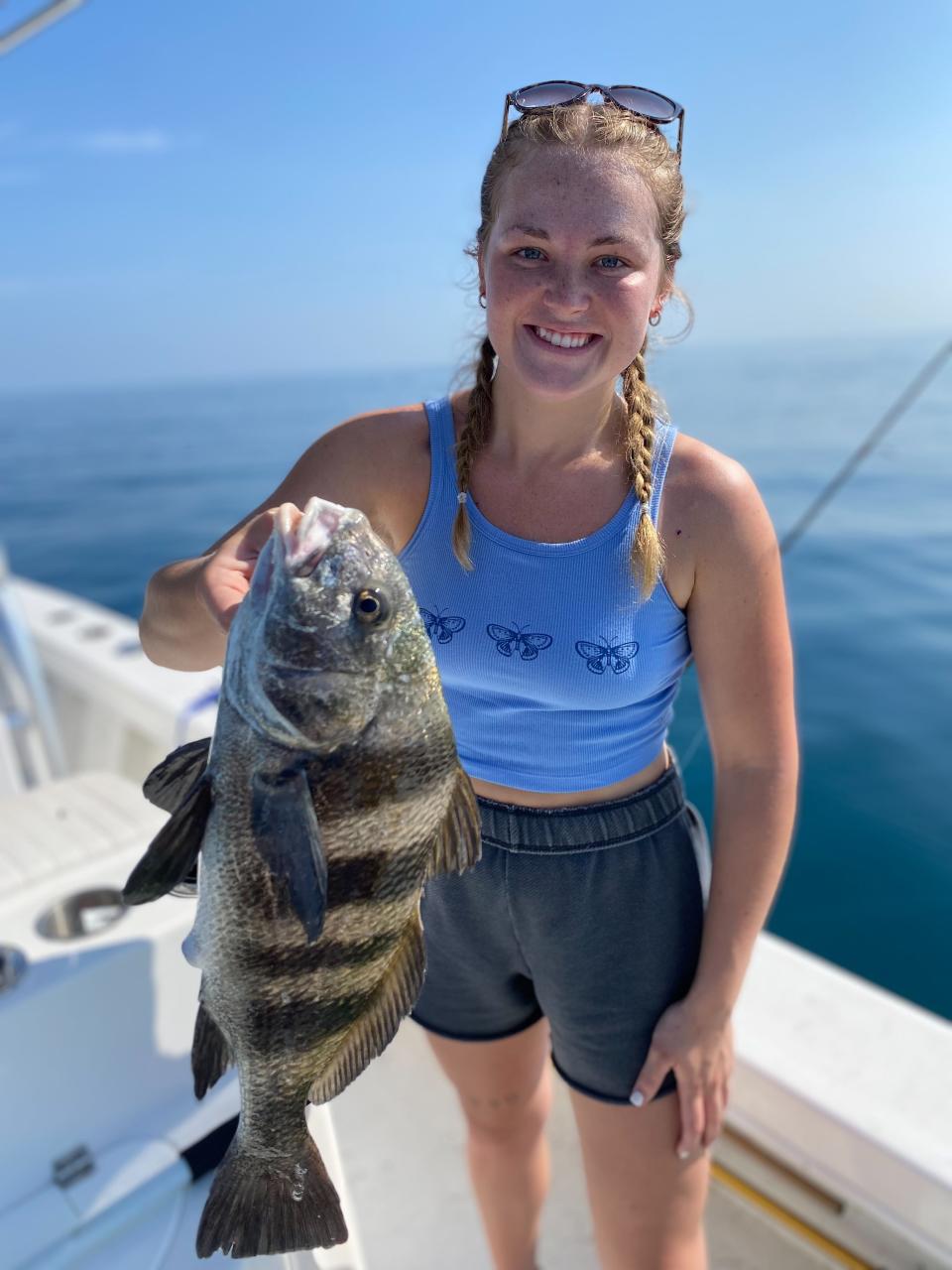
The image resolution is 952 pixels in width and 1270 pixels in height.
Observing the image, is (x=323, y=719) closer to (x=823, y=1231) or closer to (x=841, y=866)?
(x=823, y=1231)

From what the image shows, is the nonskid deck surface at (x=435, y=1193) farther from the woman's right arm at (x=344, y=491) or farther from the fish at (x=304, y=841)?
the woman's right arm at (x=344, y=491)

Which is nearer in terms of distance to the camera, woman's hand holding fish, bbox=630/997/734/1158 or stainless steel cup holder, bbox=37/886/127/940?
woman's hand holding fish, bbox=630/997/734/1158

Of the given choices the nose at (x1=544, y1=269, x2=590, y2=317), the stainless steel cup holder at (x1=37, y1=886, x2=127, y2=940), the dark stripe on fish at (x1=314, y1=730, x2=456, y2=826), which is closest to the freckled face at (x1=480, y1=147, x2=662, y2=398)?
the nose at (x1=544, y1=269, x2=590, y2=317)

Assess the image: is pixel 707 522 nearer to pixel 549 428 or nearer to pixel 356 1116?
pixel 549 428

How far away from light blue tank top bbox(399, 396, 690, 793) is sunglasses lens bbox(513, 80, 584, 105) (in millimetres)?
622

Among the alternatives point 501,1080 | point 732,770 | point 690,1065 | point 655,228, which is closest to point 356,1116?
point 501,1080

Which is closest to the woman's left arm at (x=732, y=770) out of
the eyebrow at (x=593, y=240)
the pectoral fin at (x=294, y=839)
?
the eyebrow at (x=593, y=240)

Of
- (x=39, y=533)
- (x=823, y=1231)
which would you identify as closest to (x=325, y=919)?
(x=823, y=1231)

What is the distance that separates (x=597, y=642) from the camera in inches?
69.7

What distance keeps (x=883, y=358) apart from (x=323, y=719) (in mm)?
28503

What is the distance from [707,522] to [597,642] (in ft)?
1.03

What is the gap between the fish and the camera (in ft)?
4.00

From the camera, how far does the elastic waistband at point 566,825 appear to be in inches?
73.9

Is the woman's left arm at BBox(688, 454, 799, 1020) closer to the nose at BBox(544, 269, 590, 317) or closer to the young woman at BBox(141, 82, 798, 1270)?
the young woman at BBox(141, 82, 798, 1270)
